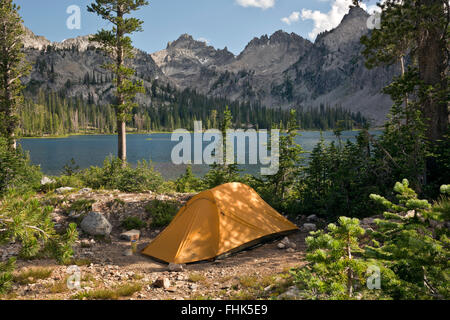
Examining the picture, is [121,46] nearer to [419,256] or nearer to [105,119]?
[419,256]

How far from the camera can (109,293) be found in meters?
5.31

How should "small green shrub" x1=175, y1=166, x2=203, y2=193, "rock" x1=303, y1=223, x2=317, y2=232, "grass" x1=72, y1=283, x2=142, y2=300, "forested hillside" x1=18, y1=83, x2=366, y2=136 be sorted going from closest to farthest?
1. "grass" x1=72, y1=283, x2=142, y2=300
2. "rock" x1=303, y1=223, x2=317, y2=232
3. "small green shrub" x1=175, y1=166, x2=203, y2=193
4. "forested hillside" x1=18, y1=83, x2=366, y2=136

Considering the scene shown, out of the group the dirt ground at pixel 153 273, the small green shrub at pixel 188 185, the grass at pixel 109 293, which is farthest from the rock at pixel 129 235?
the small green shrub at pixel 188 185

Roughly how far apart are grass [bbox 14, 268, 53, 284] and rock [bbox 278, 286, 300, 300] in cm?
Result: 524

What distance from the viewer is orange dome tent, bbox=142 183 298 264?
7.88 meters

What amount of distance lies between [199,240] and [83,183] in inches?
387

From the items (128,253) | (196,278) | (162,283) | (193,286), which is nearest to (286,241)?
(196,278)

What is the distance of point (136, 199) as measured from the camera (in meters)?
11.9

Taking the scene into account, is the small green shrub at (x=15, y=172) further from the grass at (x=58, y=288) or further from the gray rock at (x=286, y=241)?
the gray rock at (x=286, y=241)

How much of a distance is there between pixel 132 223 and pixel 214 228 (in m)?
3.80

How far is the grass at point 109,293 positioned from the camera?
17.2 ft

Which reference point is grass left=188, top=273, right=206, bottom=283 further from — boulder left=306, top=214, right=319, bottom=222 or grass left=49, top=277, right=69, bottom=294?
boulder left=306, top=214, right=319, bottom=222


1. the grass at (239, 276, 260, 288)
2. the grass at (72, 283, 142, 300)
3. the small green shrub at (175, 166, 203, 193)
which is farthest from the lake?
the grass at (72, 283, 142, 300)
